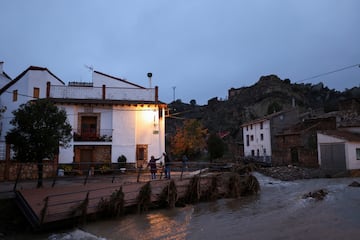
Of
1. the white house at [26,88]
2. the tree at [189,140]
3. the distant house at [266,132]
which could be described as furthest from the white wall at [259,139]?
the white house at [26,88]

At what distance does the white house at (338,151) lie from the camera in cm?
3025

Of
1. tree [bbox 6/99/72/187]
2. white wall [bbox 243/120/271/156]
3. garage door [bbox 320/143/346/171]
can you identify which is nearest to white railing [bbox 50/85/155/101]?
tree [bbox 6/99/72/187]

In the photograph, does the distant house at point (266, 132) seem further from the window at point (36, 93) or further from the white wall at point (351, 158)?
the window at point (36, 93)

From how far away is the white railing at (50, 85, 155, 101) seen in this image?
26703mm

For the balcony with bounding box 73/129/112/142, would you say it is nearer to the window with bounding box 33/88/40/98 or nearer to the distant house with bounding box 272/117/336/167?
the window with bounding box 33/88/40/98

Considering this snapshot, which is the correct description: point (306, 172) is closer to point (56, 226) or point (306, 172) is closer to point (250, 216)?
point (250, 216)

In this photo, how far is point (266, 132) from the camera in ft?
149

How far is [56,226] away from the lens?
9.54m

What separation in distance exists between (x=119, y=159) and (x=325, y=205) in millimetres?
16707

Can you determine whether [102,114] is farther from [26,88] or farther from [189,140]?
[189,140]

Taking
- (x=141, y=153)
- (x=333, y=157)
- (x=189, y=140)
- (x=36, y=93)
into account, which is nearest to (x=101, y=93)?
(x=36, y=93)

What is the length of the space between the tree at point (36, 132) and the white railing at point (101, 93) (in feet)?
41.5

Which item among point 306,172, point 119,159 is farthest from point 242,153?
point 119,159

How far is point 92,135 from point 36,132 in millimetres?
12118
